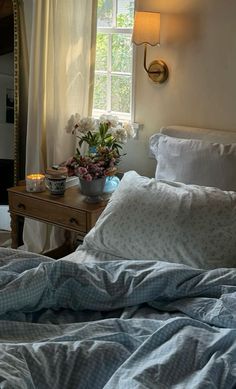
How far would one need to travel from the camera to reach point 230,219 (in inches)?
73.5

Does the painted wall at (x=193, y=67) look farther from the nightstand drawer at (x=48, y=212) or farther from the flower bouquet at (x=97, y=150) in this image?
the nightstand drawer at (x=48, y=212)

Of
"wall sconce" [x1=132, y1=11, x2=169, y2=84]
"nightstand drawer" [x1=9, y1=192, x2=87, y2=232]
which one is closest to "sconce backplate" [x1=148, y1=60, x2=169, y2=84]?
"wall sconce" [x1=132, y1=11, x2=169, y2=84]

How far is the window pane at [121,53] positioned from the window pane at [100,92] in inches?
4.7

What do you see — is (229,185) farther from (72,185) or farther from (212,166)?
(72,185)

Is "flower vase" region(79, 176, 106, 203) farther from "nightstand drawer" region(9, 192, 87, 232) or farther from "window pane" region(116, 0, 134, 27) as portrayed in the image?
"window pane" region(116, 0, 134, 27)

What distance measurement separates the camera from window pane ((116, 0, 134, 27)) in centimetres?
275

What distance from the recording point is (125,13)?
279 cm

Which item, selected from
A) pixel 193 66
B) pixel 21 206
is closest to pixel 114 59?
pixel 193 66

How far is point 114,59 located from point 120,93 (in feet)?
0.67

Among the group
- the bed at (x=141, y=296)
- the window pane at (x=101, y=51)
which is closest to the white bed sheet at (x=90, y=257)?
the bed at (x=141, y=296)

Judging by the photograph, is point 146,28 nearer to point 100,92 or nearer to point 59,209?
point 100,92

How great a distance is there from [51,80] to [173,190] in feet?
4.25

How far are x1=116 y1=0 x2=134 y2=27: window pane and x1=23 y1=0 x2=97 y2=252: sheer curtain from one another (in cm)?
15

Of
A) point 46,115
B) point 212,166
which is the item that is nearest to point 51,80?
point 46,115
